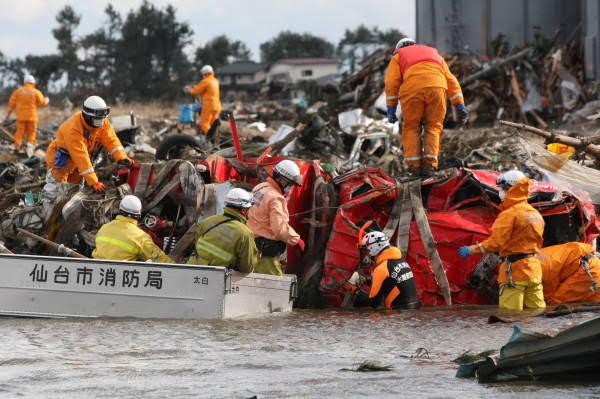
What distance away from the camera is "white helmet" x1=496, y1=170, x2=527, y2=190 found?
11.1m

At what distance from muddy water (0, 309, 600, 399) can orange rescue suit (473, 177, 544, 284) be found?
598 millimetres

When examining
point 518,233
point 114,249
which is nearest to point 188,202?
point 114,249

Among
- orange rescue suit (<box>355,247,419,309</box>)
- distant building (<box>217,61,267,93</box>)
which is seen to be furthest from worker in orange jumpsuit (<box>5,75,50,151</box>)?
distant building (<box>217,61,267,93</box>)

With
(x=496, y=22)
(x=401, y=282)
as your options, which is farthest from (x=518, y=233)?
(x=496, y=22)

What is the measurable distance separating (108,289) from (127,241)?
710 millimetres

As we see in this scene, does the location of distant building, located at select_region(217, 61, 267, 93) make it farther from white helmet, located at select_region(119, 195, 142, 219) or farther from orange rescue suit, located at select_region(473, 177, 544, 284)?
→ orange rescue suit, located at select_region(473, 177, 544, 284)

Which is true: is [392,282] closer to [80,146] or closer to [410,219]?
[410,219]

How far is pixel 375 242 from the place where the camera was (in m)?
11.1

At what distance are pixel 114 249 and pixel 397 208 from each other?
3.19 meters

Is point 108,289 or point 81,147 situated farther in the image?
point 81,147

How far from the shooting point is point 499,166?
1454 centimetres

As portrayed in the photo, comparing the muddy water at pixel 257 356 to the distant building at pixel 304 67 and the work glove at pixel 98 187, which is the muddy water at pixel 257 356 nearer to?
the work glove at pixel 98 187

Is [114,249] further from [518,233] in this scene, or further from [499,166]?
[499,166]

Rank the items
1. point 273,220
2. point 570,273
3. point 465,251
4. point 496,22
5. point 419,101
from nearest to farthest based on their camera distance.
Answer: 1. point 465,251
2. point 273,220
3. point 570,273
4. point 419,101
5. point 496,22
